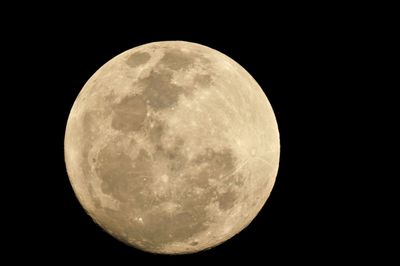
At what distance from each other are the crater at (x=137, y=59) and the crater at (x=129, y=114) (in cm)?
43

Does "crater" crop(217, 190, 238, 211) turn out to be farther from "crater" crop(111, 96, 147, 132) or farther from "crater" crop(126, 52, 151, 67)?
"crater" crop(126, 52, 151, 67)

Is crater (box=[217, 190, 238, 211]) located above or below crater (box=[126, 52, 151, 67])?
below

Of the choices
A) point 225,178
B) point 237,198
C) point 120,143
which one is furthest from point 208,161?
point 120,143

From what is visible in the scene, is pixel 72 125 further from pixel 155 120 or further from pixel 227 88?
pixel 227 88

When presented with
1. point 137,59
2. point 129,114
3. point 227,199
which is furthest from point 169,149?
point 137,59

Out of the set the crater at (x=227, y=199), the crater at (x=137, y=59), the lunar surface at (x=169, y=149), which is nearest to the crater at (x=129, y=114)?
the lunar surface at (x=169, y=149)

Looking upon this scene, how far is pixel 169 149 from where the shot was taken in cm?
408

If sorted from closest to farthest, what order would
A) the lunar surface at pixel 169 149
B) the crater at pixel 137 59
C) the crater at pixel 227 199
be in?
1. the lunar surface at pixel 169 149
2. the crater at pixel 227 199
3. the crater at pixel 137 59

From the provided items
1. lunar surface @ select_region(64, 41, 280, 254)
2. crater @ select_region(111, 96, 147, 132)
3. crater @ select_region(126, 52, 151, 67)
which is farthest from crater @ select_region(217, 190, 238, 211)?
crater @ select_region(126, 52, 151, 67)

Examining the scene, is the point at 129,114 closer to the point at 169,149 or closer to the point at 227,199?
the point at 169,149

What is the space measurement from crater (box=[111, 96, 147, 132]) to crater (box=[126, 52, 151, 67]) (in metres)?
0.43

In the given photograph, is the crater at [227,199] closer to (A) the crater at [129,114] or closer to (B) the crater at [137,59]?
(A) the crater at [129,114]

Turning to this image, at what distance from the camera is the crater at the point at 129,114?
13.6ft

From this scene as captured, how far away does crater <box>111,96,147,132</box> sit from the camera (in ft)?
13.6
